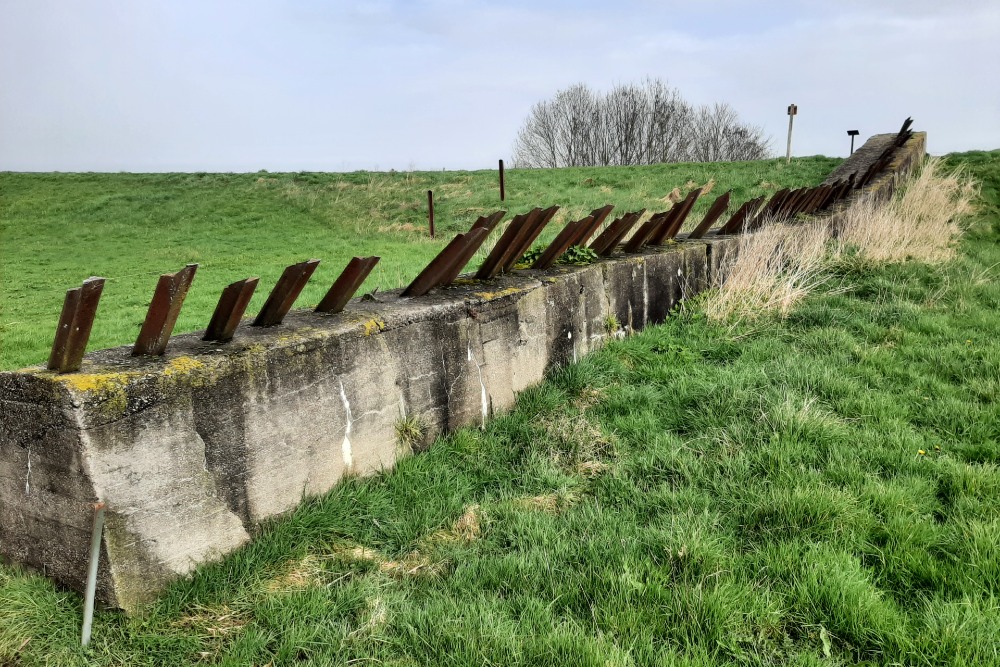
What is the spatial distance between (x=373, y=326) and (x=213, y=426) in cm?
83

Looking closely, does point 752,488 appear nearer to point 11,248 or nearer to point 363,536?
point 363,536

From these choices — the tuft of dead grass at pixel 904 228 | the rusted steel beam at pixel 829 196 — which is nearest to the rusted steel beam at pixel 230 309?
the tuft of dead grass at pixel 904 228

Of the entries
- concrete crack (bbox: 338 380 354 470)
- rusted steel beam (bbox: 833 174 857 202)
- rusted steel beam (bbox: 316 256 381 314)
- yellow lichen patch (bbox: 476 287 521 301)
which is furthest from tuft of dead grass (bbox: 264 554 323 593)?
rusted steel beam (bbox: 833 174 857 202)

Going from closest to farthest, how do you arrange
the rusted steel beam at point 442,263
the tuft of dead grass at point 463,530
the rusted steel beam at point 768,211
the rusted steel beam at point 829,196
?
the tuft of dead grass at point 463,530, the rusted steel beam at point 442,263, the rusted steel beam at point 768,211, the rusted steel beam at point 829,196

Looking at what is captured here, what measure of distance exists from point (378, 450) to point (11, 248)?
20212 mm

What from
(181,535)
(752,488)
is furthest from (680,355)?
(181,535)

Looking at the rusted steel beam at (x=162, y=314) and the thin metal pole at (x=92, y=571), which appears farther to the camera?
the rusted steel beam at (x=162, y=314)

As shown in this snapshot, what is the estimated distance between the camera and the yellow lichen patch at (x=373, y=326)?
8.80ft

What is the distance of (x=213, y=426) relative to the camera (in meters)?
2.13

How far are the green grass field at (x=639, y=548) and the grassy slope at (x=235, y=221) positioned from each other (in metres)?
5.18

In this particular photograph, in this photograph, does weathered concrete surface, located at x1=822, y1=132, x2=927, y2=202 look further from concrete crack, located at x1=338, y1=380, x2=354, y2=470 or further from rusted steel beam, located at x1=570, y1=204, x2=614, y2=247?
concrete crack, located at x1=338, y1=380, x2=354, y2=470

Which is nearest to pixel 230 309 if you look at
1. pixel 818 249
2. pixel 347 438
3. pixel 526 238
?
pixel 347 438

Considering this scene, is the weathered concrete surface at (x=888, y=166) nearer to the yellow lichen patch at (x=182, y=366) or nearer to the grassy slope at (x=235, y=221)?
the grassy slope at (x=235, y=221)

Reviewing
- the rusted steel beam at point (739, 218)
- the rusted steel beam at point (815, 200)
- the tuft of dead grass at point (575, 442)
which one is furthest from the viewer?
the rusted steel beam at point (815, 200)
